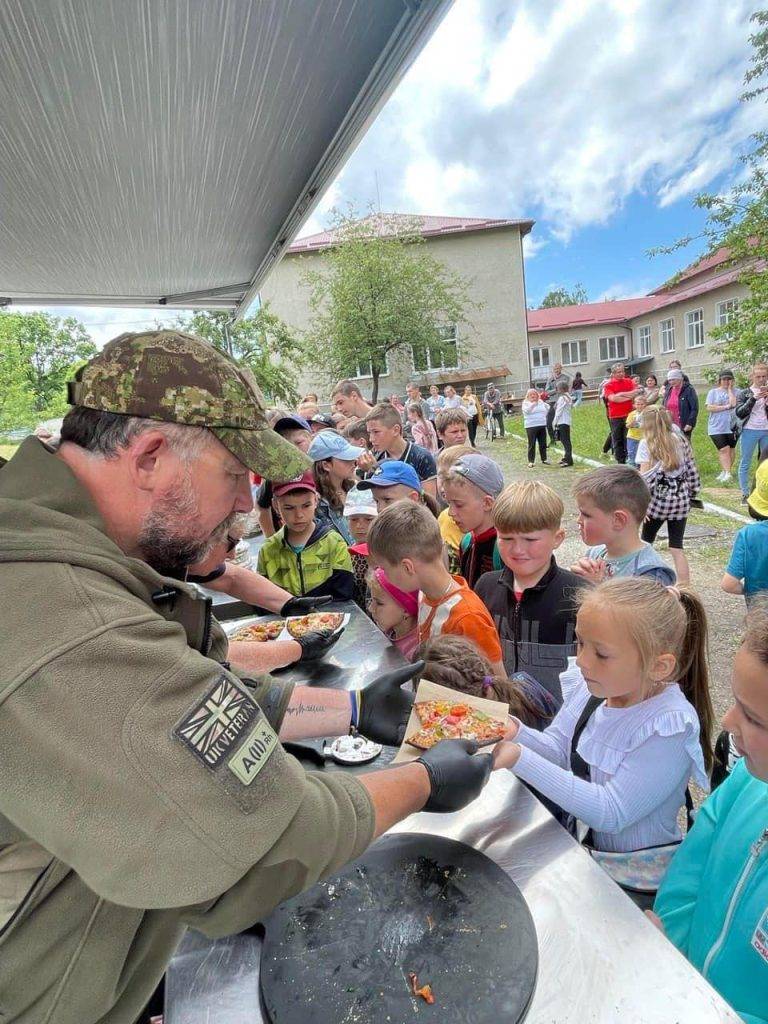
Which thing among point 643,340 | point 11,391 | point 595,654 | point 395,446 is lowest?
point 595,654

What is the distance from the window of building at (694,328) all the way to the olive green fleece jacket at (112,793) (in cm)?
3578

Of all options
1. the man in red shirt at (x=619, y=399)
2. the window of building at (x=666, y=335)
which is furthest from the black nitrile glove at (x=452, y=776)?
the window of building at (x=666, y=335)

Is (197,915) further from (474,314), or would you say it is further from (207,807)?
(474,314)

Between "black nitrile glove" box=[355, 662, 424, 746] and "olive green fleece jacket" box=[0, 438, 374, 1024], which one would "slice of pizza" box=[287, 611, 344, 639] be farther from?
"olive green fleece jacket" box=[0, 438, 374, 1024]

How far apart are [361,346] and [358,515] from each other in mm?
26254

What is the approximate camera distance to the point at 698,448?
1197 cm

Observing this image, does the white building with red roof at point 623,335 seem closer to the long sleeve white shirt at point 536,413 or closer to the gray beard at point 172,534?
the long sleeve white shirt at point 536,413

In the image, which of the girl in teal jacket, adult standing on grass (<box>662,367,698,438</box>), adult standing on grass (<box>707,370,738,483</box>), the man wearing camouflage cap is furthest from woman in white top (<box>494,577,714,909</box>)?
adult standing on grass (<box>662,367,698,438</box>)

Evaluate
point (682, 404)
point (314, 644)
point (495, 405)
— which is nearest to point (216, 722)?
point (314, 644)

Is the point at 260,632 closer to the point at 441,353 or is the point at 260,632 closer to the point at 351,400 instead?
the point at 351,400

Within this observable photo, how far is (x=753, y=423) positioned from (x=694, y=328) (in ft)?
93.3

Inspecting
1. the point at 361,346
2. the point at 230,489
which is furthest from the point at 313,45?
the point at 361,346

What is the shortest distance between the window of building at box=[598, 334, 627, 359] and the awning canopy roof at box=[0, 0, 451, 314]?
133 ft

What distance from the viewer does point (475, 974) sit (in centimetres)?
97
